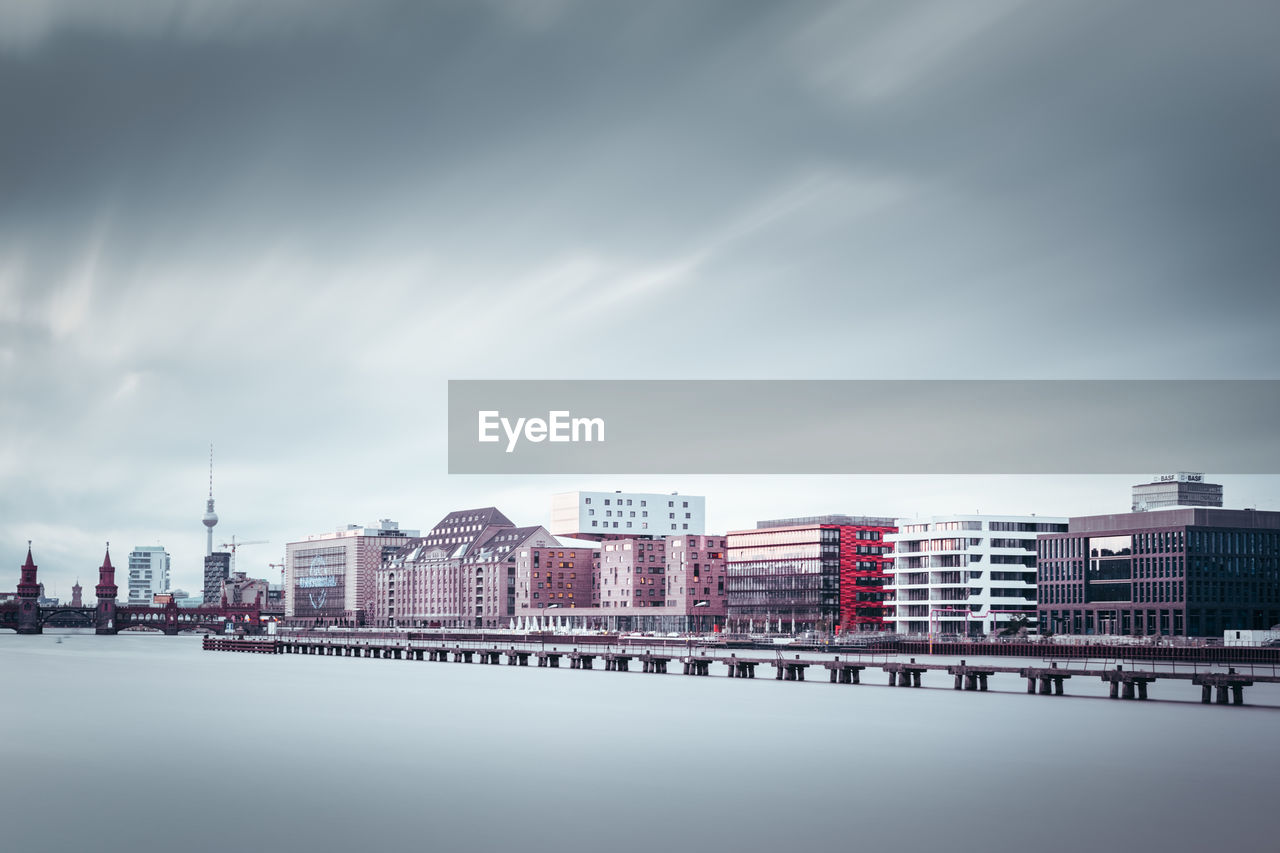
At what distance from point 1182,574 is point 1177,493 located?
98.5 feet

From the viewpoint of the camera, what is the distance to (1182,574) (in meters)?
155

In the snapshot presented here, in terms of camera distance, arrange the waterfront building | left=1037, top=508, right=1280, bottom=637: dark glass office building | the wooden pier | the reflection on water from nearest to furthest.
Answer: the reflection on water, the wooden pier, left=1037, top=508, right=1280, bottom=637: dark glass office building, the waterfront building

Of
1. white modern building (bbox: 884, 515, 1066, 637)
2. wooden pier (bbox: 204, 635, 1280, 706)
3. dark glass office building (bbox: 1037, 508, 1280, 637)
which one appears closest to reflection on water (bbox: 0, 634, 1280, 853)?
wooden pier (bbox: 204, 635, 1280, 706)

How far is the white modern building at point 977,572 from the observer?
187625 millimetres

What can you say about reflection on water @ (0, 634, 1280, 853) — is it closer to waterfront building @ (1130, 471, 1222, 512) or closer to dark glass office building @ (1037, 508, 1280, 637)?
dark glass office building @ (1037, 508, 1280, 637)

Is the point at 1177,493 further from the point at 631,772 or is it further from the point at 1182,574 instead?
the point at 631,772

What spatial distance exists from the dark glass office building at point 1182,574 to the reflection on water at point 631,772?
6002 cm

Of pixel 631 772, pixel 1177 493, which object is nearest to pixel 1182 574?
pixel 1177 493

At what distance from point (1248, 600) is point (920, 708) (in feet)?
279

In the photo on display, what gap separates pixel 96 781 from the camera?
2041 inches

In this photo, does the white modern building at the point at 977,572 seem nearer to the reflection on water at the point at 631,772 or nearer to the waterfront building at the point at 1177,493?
the waterfront building at the point at 1177,493

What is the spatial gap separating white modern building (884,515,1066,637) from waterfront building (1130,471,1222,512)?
12975 mm

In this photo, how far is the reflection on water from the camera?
40.2m

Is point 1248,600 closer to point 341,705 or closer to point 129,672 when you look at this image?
point 341,705
